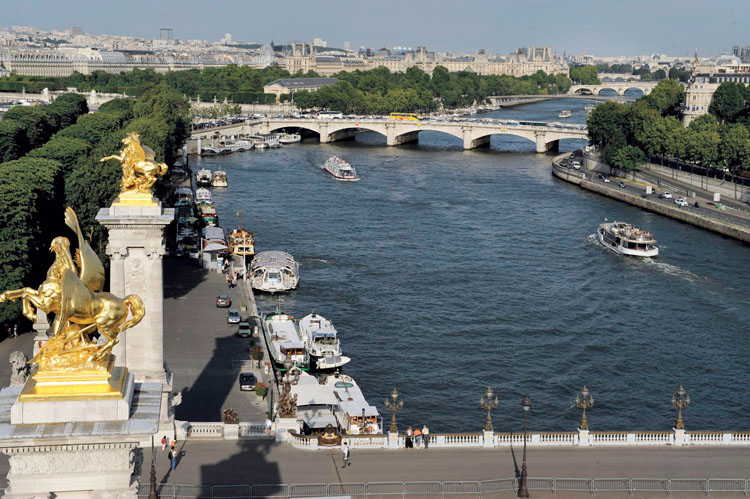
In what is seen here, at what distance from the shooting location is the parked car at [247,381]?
36.5m

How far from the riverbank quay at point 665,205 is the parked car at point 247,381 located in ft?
151

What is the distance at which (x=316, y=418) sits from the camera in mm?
34875

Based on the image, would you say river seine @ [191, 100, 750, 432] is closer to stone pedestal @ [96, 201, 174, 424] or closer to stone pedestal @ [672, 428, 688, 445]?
stone pedestal @ [672, 428, 688, 445]

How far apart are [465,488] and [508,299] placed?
3046 centimetres

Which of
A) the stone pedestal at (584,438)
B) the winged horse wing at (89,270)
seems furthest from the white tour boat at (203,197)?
the winged horse wing at (89,270)

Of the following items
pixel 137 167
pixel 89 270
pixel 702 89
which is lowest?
pixel 89 270

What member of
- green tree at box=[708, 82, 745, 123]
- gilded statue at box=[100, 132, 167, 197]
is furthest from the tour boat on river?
green tree at box=[708, 82, 745, 123]

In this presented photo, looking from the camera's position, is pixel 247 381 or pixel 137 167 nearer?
pixel 137 167

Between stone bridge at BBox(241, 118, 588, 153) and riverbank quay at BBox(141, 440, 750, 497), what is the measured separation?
99.0 metres

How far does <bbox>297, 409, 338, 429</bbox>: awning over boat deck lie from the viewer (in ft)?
111

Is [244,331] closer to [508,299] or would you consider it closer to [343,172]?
[508,299]

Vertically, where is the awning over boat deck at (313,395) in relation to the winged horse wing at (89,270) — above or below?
below

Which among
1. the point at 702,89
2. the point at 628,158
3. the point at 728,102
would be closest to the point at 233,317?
the point at 628,158

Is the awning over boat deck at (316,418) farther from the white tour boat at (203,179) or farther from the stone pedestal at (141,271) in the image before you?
the white tour boat at (203,179)
